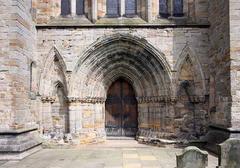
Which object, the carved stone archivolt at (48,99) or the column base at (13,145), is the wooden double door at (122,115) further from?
the column base at (13,145)

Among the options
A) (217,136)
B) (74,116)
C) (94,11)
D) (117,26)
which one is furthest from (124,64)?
(217,136)

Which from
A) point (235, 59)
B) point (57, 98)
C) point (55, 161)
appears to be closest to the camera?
point (55, 161)

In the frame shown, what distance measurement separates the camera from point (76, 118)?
10203mm

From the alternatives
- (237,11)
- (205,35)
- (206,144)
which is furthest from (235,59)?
(206,144)

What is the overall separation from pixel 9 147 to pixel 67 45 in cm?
383

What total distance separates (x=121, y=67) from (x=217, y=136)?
13.2 ft

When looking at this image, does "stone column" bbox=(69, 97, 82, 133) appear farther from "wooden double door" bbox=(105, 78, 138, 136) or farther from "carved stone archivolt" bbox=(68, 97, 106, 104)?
"wooden double door" bbox=(105, 78, 138, 136)

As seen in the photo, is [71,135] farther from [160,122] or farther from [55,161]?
[160,122]

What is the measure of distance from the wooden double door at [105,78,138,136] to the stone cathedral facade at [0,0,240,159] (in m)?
0.44

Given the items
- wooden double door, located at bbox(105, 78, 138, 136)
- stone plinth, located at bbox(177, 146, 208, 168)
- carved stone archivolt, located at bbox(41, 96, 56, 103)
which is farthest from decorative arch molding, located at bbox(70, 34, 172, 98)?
stone plinth, located at bbox(177, 146, 208, 168)

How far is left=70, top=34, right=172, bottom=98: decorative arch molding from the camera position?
1012cm

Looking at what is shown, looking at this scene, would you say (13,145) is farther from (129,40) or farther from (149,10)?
(149,10)

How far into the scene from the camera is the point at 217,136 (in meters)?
8.98

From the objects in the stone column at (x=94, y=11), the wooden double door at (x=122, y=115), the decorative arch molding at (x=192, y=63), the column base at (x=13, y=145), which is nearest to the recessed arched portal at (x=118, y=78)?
the wooden double door at (x=122, y=115)
